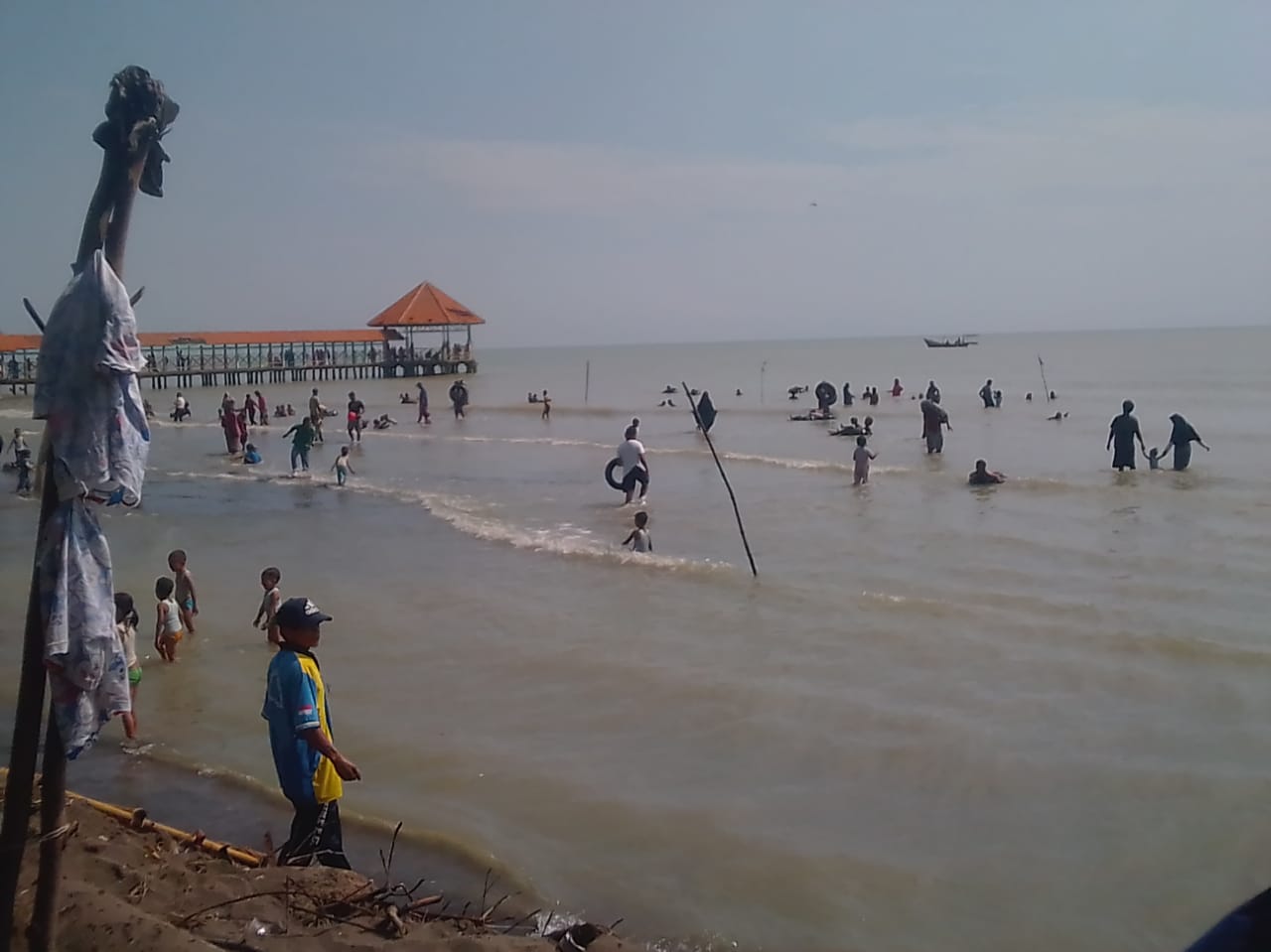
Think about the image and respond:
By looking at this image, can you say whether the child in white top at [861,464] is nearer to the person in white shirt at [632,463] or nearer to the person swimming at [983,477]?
the person swimming at [983,477]

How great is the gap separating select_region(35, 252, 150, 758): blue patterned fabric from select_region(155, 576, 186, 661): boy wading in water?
20.4ft

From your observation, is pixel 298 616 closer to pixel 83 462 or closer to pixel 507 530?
pixel 83 462

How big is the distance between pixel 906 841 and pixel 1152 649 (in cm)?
486

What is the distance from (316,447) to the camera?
1158 inches

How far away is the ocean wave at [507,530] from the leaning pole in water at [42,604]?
10.0m

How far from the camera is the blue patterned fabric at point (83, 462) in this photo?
10.6 ft

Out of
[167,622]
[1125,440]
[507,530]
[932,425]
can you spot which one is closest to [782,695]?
[167,622]

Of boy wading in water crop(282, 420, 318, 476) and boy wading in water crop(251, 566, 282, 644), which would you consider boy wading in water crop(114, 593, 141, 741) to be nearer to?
boy wading in water crop(251, 566, 282, 644)

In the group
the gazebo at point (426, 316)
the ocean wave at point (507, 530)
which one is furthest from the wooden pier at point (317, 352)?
A: the ocean wave at point (507, 530)

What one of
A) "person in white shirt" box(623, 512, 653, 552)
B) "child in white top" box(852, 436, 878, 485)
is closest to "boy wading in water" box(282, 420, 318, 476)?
"person in white shirt" box(623, 512, 653, 552)

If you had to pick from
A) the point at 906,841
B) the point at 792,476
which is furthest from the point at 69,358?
the point at 792,476

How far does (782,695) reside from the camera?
27.8 feet

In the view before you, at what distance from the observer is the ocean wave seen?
13.8m

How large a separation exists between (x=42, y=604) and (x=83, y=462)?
0.46 metres
